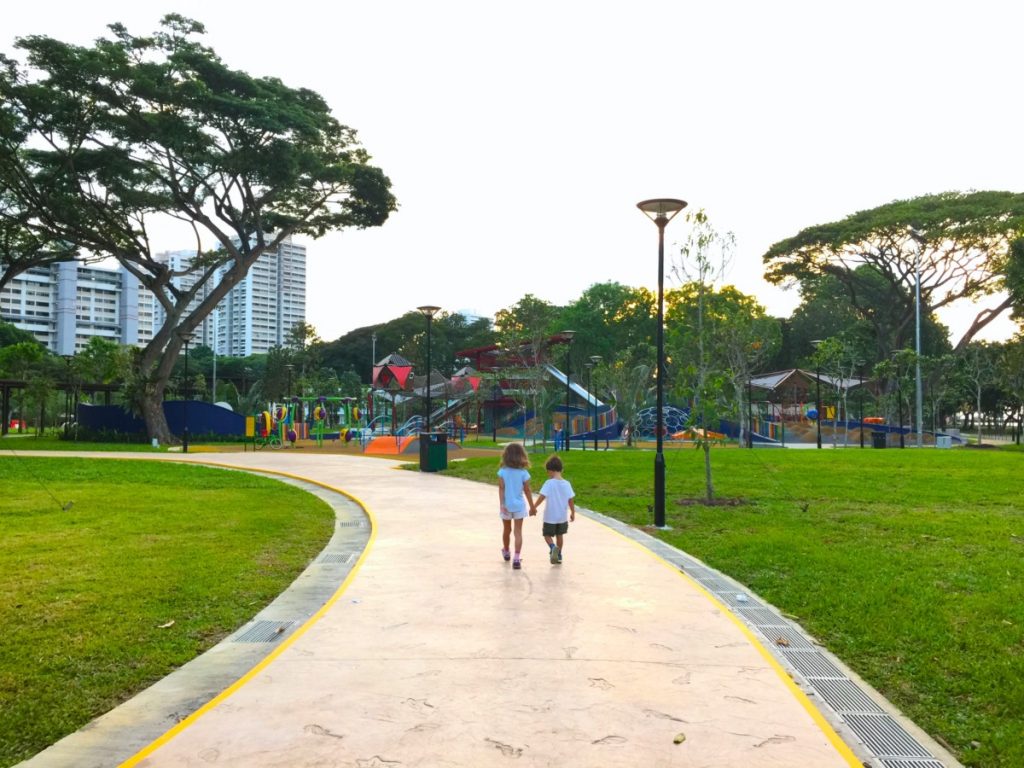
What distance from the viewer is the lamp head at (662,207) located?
37.1 ft

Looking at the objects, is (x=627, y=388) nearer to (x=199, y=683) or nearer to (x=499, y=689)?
(x=499, y=689)

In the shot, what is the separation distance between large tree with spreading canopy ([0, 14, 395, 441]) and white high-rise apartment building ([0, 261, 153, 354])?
310ft

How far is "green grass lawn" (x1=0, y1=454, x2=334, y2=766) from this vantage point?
468cm

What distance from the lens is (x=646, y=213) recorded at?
11578 millimetres

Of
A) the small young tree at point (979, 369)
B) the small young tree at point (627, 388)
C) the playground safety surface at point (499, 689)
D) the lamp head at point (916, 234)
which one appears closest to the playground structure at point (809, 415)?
the small young tree at point (979, 369)

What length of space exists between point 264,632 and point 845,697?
4.37 meters

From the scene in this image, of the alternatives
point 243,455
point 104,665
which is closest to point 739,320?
point 243,455

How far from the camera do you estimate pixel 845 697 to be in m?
4.65

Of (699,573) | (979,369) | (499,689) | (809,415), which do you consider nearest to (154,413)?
(699,573)

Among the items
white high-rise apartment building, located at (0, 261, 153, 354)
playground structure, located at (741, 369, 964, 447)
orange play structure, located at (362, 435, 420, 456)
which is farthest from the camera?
white high-rise apartment building, located at (0, 261, 153, 354)

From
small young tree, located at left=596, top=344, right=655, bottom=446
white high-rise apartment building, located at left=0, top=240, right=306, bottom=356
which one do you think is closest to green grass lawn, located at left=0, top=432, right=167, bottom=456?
small young tree, located at left=596, top=344, right=655, bottom=446

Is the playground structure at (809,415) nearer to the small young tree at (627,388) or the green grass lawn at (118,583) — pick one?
the small young tree at (627,388)

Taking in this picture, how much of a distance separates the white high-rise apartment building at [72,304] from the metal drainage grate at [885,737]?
135090 mm

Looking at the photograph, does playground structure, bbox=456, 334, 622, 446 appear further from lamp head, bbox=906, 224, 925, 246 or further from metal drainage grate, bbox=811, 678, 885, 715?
metal drainage grate, bbox=811, 678, 885, 715
